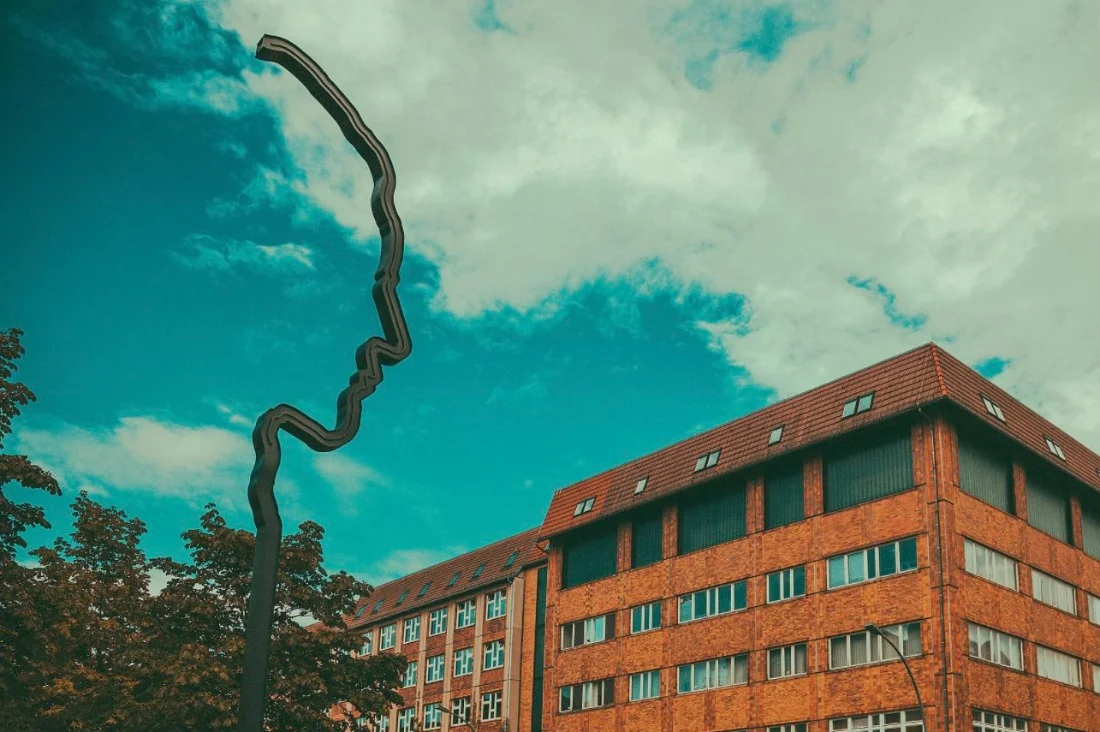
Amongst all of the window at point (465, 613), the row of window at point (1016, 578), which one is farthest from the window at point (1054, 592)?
the window at point (465, 613)

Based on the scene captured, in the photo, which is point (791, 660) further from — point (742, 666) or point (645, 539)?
point (645, 539)

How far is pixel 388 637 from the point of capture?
79250mm

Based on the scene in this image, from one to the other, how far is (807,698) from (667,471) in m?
12.6

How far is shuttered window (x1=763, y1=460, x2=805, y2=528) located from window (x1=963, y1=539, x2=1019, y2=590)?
21.0 feet

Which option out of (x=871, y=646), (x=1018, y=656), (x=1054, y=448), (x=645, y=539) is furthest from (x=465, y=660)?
(x=1054, y=448)

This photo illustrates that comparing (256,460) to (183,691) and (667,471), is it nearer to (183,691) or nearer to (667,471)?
(183,691)

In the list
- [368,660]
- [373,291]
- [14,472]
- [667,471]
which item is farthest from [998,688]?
[373,291]

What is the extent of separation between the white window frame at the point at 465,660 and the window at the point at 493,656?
4.83 feet

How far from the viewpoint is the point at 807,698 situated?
143 ft

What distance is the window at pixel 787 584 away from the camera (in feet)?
149

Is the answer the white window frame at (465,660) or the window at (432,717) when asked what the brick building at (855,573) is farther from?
the window at (432,717)

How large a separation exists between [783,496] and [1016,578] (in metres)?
8.71

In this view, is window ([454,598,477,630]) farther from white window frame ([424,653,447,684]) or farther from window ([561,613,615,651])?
window ([561,613,615,651])

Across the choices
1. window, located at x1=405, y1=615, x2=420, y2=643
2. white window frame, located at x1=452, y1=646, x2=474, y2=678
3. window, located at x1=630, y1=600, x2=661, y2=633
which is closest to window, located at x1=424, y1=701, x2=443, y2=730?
white window frame, located at x1=452, y1=646, x2=474, y2=678
